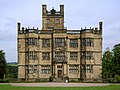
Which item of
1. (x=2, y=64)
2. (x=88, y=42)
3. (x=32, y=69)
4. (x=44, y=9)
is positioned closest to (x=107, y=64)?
(x=88, y=42)

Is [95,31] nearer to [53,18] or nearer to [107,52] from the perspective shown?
[107,52]

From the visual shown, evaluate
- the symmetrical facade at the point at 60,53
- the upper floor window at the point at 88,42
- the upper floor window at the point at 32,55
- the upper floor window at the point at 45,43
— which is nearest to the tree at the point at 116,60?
the symmetrical facade at the point at 60,53

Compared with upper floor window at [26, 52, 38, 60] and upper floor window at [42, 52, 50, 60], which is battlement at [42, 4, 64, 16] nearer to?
upper floor window at [42, 52, 50, 60]

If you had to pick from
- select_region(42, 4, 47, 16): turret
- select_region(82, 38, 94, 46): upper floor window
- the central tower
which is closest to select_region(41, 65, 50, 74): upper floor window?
select_region(82, 38, 94, 46): upper floor window

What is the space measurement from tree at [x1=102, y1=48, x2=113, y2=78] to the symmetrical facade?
149cm

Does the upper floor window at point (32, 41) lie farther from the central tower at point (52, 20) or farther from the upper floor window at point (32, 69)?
the central tower at point (52, 20)

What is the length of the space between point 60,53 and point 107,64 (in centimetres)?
994

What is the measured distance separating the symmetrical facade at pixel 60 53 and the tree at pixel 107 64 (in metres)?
1.49

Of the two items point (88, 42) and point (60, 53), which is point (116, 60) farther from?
point (60, 53)

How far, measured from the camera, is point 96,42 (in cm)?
6347

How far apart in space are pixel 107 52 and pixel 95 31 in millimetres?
5336

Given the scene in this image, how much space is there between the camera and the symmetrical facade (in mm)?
62469

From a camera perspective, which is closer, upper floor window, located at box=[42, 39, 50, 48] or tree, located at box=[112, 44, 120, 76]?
tree, located at box=[112, 44, 120, 76]

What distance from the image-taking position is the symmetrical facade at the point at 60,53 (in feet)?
205
